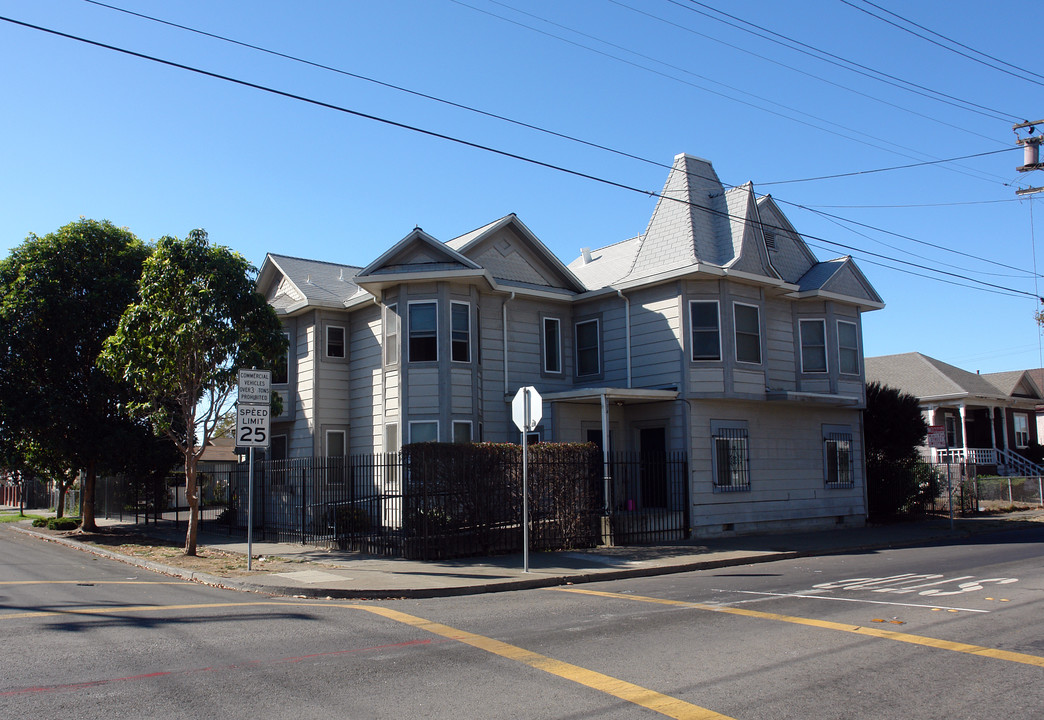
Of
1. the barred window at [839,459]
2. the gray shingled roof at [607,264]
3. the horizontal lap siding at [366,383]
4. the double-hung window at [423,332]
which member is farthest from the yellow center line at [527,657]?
the barred window at [839,459]

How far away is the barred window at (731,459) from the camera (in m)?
20.3

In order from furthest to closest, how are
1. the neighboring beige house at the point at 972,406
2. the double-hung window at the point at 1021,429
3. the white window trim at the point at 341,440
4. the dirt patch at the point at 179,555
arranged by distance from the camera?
the double-hung window at the point at 1021,429, the neighboring beige house at the point at 972,406, the white window trim at the point at 341,440, the dirt patch at the point at 179,555

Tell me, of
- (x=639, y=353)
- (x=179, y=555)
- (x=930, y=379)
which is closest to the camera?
(x=179, y=555)

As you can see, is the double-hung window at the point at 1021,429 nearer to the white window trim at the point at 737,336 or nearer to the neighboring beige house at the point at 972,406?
the neighboring beige house at the point at 972,406

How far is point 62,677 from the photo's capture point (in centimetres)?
668

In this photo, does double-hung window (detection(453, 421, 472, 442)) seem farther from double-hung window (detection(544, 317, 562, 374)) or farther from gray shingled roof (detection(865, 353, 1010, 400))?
gray shingled roof (detection(865, 353, 1010, 400))

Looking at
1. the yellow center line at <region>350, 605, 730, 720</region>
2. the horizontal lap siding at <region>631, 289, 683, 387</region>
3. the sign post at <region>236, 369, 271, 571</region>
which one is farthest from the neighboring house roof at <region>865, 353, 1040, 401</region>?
the yellow center line at <region>350, 605, 730, 720</region>

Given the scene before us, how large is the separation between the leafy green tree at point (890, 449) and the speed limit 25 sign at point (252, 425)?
19028 millimetres

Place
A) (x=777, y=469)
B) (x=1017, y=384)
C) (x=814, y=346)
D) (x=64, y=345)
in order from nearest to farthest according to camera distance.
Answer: (x=64, y=345)
(x=777, y=469)
(x=814, y=346)
(x=1017, y=384)

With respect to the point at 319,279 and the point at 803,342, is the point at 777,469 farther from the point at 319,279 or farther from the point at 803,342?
the point at 319,279

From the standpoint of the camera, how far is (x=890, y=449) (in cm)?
2625

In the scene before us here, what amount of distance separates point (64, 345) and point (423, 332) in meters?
9.91

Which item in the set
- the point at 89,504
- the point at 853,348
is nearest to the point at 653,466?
the point at 853,348

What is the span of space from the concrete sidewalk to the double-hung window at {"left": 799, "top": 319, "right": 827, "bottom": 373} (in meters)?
4.67
